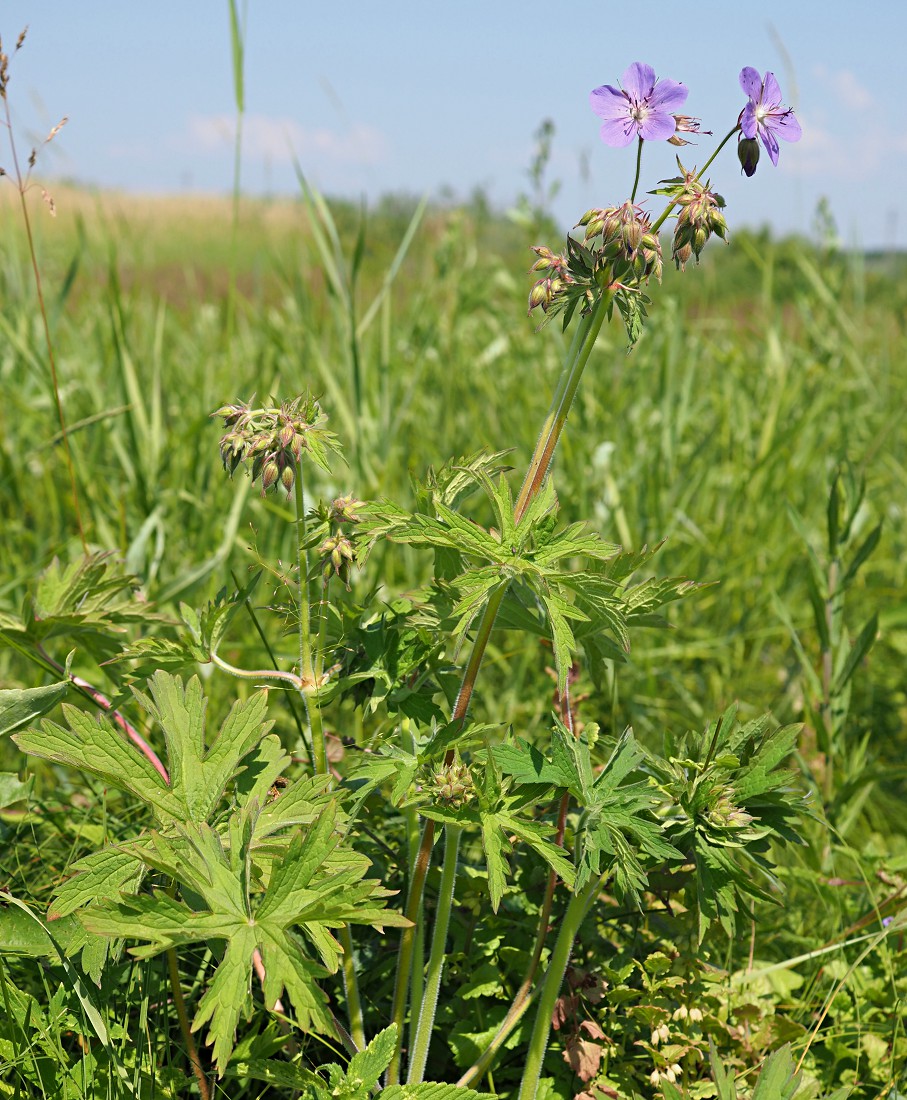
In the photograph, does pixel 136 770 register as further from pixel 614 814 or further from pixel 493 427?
pixel 493 427

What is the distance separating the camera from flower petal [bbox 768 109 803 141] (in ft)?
3.38

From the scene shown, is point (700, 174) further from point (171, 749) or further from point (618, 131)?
point (171, 749)

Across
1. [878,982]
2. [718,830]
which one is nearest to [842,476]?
[878,982]

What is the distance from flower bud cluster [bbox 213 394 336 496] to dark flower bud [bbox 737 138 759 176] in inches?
20.8

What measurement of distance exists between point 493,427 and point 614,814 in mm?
2364

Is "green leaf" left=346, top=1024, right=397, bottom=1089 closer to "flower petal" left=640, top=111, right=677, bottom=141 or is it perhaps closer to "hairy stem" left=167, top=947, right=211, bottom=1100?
"hairy stem" left=167, top=947, right=211, bottom=1100

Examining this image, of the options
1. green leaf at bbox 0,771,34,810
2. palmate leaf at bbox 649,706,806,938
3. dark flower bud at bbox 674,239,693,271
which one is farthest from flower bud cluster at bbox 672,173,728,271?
green leaf at bbox 0,771,34,810

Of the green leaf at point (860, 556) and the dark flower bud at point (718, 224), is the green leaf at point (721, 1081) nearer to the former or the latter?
the dark flower bud at point (718, 224)

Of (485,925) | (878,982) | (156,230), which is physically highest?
(156,230)

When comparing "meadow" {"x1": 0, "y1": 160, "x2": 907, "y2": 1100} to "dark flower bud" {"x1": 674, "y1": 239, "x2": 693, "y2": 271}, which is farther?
"meadow" {"x1": 0, "y1": 160, "x2": 907, "y2": 1100}

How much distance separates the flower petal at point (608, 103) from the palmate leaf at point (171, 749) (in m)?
0.71

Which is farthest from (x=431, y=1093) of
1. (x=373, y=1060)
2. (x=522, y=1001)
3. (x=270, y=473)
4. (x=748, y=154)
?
(x=748, y=154)

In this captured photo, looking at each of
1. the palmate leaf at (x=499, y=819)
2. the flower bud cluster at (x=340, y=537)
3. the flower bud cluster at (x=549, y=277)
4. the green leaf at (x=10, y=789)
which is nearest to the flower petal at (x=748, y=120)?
the flower bud cluster at (x=549, y=277)

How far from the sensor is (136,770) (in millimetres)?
1045
